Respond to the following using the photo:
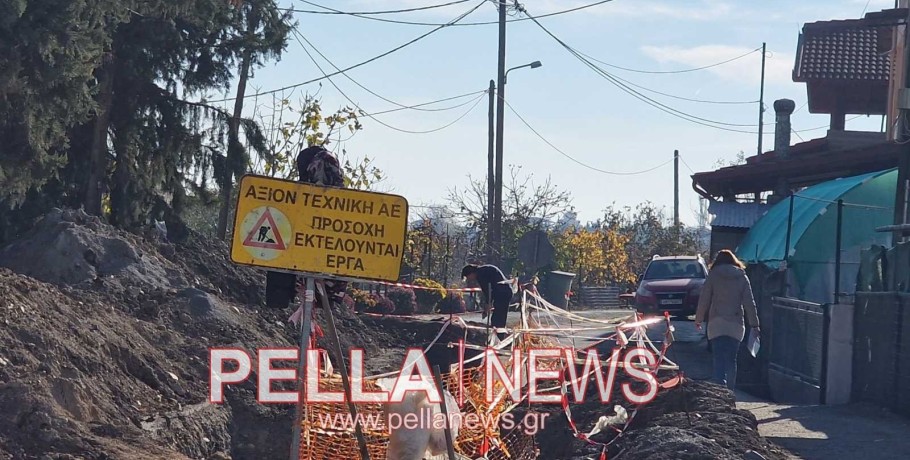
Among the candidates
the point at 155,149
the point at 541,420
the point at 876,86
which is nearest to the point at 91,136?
the point at 155,149

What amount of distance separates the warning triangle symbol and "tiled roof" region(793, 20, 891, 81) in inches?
1192

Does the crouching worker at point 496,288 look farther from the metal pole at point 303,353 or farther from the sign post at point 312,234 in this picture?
the metal pole at point 303,353

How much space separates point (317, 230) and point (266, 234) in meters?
0.26

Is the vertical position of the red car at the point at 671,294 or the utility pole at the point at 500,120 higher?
the utility pole at the point at 500,120

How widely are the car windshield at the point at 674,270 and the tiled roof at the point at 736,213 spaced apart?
1020 mm

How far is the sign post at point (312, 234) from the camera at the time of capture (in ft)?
20.0

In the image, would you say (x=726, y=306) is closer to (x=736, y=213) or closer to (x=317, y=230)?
(x=317, y=230)

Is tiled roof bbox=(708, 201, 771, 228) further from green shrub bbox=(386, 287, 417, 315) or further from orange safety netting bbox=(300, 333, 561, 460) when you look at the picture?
orange safety netting bbox=(300, 333, 561, 460)

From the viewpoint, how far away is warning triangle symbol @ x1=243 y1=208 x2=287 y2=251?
6102 millimetres

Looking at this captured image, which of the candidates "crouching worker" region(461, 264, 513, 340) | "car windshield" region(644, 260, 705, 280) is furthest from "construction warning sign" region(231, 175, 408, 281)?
"car windshield" region(644, 260, 705, 280)

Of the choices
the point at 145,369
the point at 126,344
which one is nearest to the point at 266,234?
the point at 145,369

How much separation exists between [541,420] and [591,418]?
0.49 meters

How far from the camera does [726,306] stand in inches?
460

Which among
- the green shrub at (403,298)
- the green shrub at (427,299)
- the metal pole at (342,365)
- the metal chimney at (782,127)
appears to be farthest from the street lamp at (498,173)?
the metal pole at (342,365)
